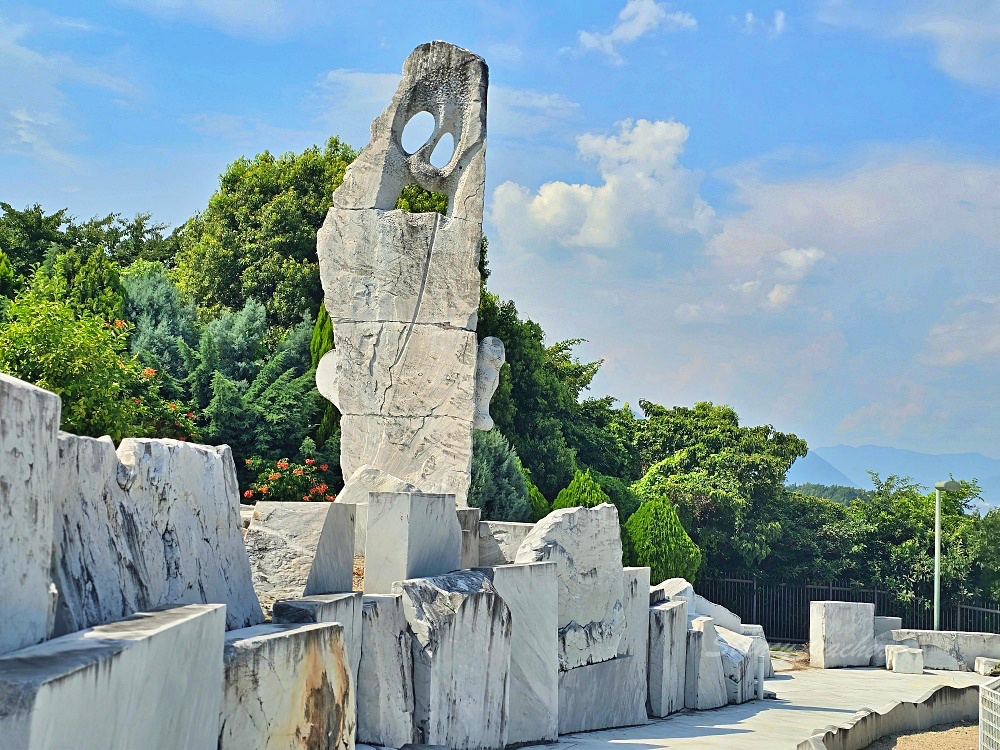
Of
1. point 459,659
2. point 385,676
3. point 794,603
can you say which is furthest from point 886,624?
point 385,676

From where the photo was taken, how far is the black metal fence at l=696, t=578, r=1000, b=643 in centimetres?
2069

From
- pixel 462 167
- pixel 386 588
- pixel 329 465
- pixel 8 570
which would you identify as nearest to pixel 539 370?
pixel 329 465

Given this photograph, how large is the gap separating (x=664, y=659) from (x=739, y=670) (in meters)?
2.22

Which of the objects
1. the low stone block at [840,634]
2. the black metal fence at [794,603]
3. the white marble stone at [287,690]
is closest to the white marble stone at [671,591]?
the low stone block at [840,634]

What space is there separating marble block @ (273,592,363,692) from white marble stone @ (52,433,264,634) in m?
0.16

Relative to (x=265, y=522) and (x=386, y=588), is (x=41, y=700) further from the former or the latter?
(x=386, y=588)

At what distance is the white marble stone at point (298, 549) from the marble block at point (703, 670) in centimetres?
605

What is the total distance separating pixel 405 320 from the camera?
9.98 m

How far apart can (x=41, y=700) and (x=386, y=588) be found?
4.04 metres

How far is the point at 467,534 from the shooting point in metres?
8.33

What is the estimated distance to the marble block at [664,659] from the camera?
32.3 ft

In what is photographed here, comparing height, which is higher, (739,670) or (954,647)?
(739,670)

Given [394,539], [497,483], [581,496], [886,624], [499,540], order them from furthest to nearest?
[886,624] < [581,496] < [497,483] < [499,540] < [394,539]

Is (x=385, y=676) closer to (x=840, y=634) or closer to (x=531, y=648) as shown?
(x=531, y=648)
